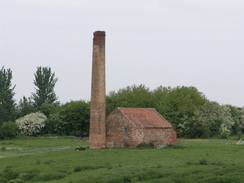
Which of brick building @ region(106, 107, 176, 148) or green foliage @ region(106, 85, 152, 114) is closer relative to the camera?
brick building @ region(106, 107, 176, 148)

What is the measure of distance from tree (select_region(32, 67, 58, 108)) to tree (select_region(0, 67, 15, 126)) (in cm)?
1030

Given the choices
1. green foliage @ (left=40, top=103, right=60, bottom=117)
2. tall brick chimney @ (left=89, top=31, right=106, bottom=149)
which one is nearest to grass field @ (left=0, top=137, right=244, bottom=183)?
tall brick chimney @ (left=89, top=31, right=106, bottom=149)

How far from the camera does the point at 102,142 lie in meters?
53.5

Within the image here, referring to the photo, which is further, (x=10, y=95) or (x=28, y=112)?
(x=28, y=112)

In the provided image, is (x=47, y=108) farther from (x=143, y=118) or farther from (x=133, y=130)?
(x=133, y=130)

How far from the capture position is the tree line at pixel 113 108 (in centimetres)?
8175

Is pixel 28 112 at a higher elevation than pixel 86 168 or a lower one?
higher

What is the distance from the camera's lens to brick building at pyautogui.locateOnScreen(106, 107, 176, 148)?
5183 centimetres

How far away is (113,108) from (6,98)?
65.5 ft

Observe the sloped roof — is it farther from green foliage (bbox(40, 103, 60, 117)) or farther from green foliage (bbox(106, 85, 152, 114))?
green foliage (bbox(40, 103, 60, 117))

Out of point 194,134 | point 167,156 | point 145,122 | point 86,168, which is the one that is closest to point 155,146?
point 145,122

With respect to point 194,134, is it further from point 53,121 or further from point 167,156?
point 167,156

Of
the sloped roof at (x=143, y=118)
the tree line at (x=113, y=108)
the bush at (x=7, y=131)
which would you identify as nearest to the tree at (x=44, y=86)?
the tree line at (x=113, y=108)

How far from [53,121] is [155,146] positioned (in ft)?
130
